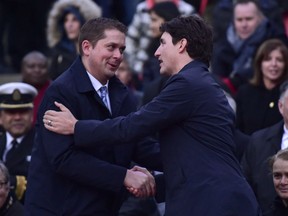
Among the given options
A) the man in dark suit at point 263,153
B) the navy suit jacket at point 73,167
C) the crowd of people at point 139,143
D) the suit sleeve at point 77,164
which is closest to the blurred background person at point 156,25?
the man in dark suit at point 263,153

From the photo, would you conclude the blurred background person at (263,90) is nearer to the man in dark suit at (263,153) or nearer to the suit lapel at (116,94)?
the man in dark suit at (263,153)

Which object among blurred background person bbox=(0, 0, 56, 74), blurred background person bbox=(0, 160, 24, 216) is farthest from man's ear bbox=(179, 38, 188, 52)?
blurred background person bbox=(0, 0, 56, 74)

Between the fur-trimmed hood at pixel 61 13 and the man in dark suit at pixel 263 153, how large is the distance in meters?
3.42

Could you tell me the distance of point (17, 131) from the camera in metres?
9.30

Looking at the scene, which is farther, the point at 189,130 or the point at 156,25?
the point at 156,25

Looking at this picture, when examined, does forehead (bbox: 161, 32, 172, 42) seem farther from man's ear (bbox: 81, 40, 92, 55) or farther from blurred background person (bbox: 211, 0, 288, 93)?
blurred background person (bbox: 211, 0, 288, 93)

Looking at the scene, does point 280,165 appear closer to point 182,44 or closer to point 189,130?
point 189,130

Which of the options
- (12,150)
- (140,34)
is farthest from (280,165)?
(140,34)

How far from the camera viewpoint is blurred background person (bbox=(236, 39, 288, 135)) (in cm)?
976

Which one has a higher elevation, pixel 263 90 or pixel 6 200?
pixel 263 90

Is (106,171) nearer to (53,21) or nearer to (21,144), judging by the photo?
(21,144)

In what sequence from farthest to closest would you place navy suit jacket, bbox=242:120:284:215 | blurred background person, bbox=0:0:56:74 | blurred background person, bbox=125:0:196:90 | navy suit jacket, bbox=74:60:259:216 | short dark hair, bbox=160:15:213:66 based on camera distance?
blurred background person, bbox=0:0:56:74
blurred background person, bbox=125:0:196:90
navy suit jacket, bbox=242:120:284:215
short dark hair, bbox=160:15:213:66
navy suit jacket, bbox=74:60:259:216

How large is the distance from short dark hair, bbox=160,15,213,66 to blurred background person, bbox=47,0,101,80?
16.4 ft

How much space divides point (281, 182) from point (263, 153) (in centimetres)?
107
